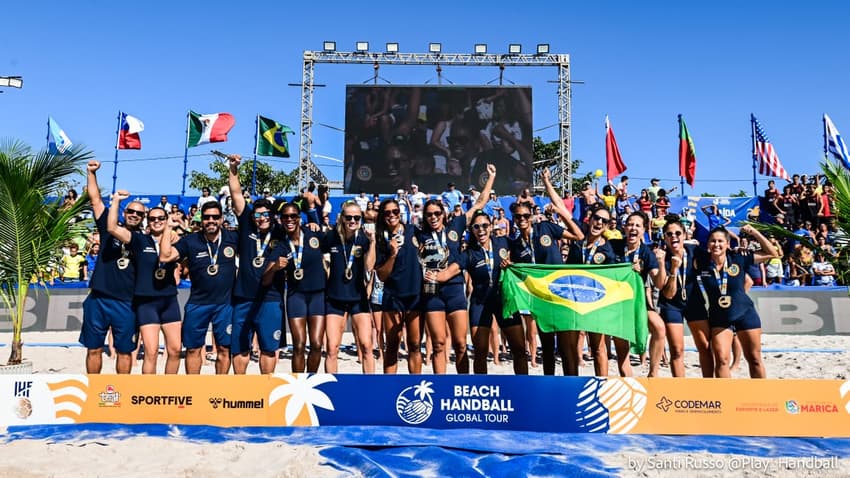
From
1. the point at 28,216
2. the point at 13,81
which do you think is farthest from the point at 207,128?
the point at 28,216

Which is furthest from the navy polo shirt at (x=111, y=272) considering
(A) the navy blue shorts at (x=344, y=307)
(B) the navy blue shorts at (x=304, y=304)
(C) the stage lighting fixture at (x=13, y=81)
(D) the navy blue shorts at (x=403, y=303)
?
(C) the stage lighting fixture at (x=13, y=81)

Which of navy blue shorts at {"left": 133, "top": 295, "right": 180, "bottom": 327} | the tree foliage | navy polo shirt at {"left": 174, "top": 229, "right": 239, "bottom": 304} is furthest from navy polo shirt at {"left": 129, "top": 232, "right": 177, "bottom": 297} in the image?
the tree foliage

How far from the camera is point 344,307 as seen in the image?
619cm

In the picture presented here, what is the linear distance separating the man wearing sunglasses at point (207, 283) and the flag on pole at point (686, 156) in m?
17.6

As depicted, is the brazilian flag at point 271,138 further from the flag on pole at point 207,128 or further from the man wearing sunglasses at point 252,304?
the man wearing sunglasses at point 252,304

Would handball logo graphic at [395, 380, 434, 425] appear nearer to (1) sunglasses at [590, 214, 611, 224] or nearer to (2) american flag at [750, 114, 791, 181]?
(1) sunglasses at [590, 214, 611, 224]

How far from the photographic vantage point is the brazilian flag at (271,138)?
74.4 feet

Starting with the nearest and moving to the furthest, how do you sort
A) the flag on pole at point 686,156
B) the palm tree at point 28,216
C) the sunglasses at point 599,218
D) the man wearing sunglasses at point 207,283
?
the man wearing sunglasses at point 207,283
the sunglasses at point 599,218
the palm tree at point 28,216
the flag on pole at point 686,156

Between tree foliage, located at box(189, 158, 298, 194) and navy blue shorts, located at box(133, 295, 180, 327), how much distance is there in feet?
101

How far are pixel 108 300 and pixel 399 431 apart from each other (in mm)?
3285

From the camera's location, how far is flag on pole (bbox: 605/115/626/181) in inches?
860

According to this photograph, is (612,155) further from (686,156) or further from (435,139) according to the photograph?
(435,139)

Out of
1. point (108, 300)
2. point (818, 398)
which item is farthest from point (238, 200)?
point (818, 398)

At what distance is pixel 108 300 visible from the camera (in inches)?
233
